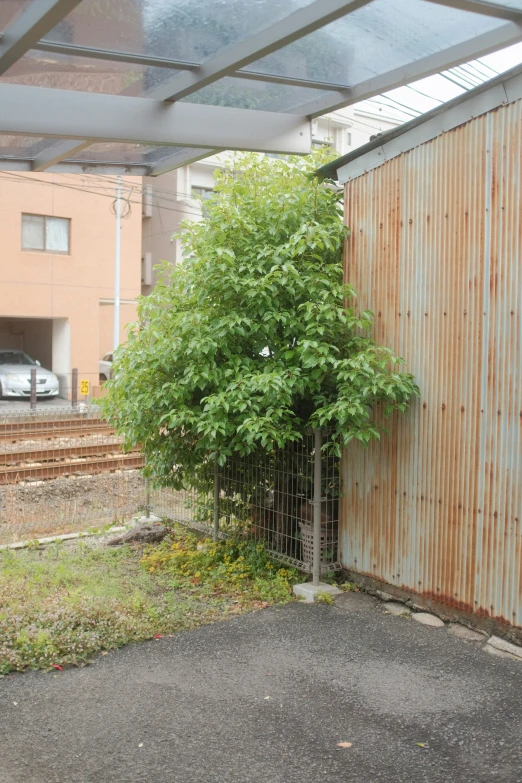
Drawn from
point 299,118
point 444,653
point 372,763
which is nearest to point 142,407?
point 299,118

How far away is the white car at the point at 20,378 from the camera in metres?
24.9

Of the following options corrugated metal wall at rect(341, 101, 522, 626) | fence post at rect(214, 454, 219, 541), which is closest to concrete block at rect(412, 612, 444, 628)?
corrugated metal wall at rect(341, 101, 522, 626)

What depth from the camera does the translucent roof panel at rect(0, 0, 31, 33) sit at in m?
4.38

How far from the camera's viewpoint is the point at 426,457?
21.6 feet

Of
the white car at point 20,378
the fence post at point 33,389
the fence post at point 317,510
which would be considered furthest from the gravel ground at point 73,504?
the white car at point 20,378

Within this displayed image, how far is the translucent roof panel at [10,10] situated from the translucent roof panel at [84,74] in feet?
1.55

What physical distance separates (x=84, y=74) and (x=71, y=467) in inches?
345

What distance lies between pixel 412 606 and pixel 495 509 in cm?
139

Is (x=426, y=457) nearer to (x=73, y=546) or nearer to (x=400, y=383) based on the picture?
(x=400, y=383)

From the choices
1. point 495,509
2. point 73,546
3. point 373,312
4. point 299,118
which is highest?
point 299,118

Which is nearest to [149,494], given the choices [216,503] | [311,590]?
[216,503]

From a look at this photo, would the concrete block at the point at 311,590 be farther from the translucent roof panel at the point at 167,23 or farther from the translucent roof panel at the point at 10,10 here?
the translucent roof panel at the point at 10,10

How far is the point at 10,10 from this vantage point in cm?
449

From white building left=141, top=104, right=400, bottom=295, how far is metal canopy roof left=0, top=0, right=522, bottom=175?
91.7 feet
